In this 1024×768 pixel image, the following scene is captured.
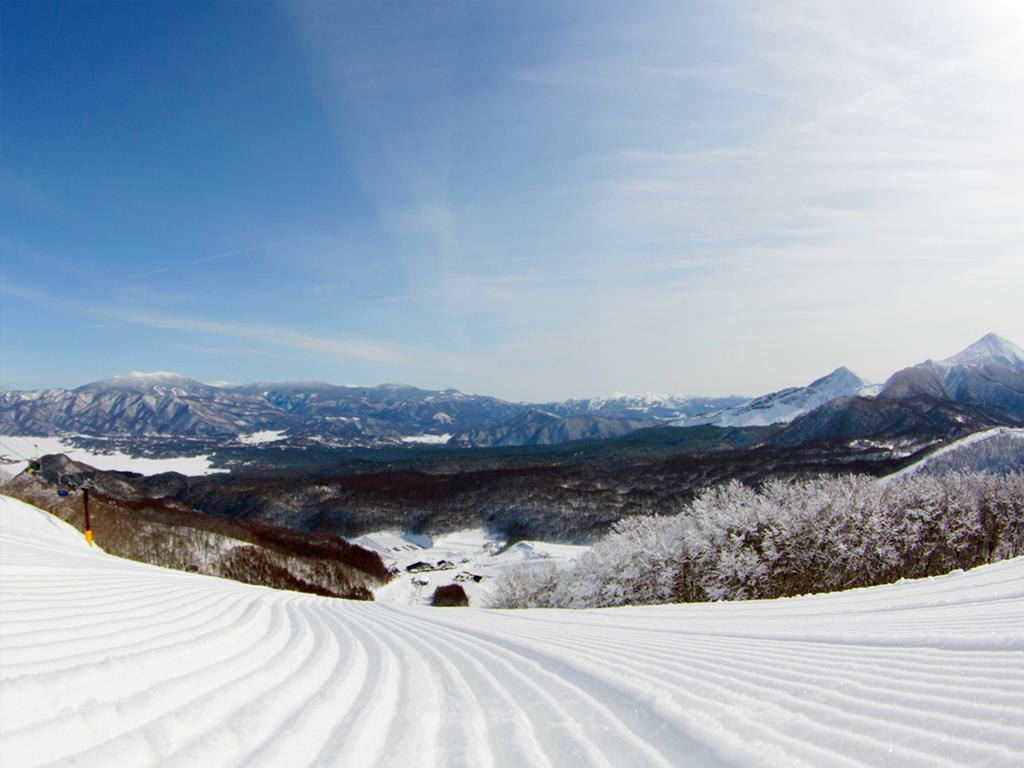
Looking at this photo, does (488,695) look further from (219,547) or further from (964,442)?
(964,442)

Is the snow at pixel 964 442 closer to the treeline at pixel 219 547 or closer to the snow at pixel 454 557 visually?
the snow at pixel 454 557

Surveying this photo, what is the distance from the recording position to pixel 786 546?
99.9 feet

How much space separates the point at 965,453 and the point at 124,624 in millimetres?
136589

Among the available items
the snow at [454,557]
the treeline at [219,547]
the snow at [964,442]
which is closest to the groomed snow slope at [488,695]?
the snow at [454,557]

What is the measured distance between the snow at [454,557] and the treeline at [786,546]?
1837 cm

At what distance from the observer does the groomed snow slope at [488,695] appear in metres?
3.12

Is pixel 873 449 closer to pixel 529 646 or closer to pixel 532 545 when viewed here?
pixel 532 545

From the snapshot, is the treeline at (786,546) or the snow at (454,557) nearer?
the treeline at (786,546)

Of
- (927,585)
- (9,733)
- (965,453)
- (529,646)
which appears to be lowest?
(965,453)

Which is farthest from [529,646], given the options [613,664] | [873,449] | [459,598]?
[873,449]

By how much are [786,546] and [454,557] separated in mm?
78252

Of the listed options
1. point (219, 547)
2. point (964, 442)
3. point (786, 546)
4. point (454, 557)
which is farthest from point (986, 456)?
point (219, 547)

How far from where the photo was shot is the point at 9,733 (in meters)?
2.86

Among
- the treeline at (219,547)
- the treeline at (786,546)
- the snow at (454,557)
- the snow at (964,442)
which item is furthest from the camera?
the snow at (964,442)
